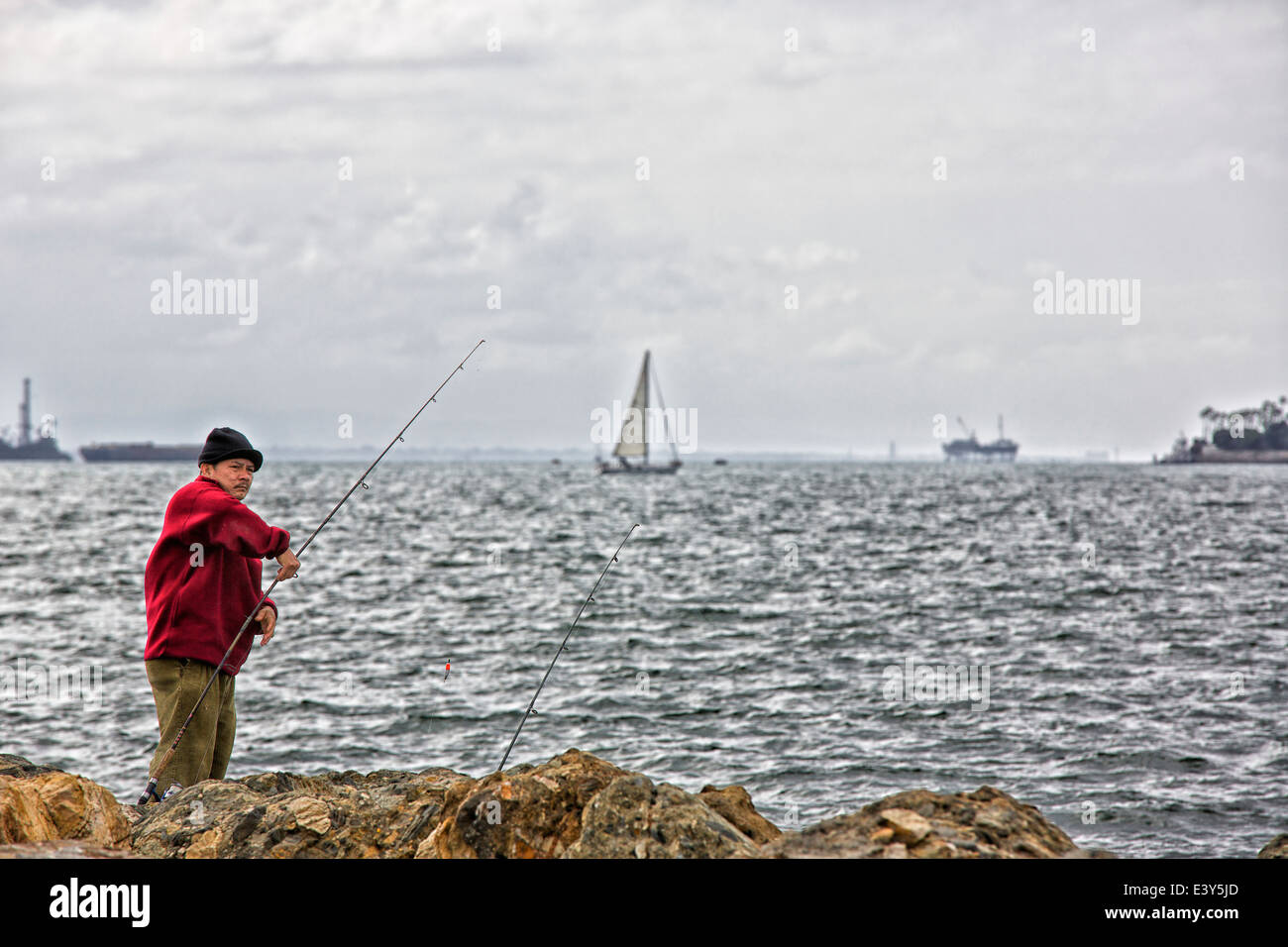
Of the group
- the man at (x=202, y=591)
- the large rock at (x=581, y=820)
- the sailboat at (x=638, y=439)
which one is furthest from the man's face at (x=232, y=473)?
the sailboat at (x=638, y=439)

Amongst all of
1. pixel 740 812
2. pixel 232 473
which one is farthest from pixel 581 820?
pixel 232 473

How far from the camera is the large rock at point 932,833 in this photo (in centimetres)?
334

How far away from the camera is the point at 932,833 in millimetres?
3387

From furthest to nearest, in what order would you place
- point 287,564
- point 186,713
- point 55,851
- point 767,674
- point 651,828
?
1. point 767,674
2. point 186,713
3. point 287,564
4. point 651,828
5. point 55,851

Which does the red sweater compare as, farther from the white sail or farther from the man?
the white sail

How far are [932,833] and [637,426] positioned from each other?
110106 millimetres

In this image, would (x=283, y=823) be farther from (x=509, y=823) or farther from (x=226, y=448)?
(x=226, y=448)

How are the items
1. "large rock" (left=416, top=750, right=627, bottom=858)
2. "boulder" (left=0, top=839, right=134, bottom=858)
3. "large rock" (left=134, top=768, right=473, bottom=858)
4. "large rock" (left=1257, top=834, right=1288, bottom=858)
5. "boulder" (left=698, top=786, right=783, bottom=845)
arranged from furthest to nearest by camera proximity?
"large rock" (left=134, top=768, right=473, bottom=858) < "boulder" (left=698, top=786, right=783, bottom=845) < "large rock" (left=416, top=750, right=627, bottom=858) < "large rock" (left=1257, top=834, right=1288, bottom=858) < "boulder" (left=0, top=839, right=134, bottom=858)

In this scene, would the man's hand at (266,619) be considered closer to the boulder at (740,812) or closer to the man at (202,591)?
the man at (202,591)

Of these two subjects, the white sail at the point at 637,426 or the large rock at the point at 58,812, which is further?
the white sail at the point at 637,426

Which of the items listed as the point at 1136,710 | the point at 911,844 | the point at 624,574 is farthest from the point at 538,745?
the point at 624,574

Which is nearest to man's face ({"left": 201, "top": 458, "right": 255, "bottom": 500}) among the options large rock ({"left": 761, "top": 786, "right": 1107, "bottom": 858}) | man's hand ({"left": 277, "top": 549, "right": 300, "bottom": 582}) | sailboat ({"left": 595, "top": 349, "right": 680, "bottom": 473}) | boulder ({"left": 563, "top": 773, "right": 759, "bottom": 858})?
man's hand ({"left": 277, "top": 549, "right": 300, "bottom": 582})

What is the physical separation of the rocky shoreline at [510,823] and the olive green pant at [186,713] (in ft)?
0.45

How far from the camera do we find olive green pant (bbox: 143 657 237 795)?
18.0 ft
